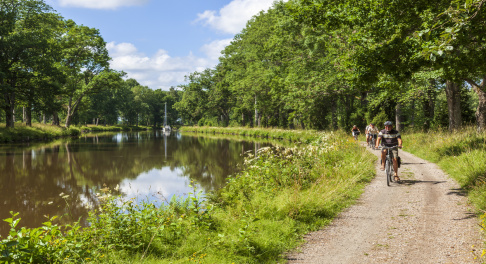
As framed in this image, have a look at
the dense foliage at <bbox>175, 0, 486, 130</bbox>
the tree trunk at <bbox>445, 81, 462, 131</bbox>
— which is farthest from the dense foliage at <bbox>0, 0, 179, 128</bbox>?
the tree trunk at <bbox>445, 81, 462, 131</bbox>

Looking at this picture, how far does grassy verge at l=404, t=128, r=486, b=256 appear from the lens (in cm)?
806

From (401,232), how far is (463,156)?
25.1 feet

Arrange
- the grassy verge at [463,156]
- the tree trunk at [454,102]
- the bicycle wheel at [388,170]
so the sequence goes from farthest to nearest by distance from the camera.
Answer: the tree trunk at [454,102] < the bicycle wheel at [388,170] < the grassy verge at [463,156]

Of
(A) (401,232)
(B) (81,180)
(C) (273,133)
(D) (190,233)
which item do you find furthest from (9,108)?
(A) (401,232)

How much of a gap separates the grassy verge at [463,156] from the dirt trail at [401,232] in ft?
1.14

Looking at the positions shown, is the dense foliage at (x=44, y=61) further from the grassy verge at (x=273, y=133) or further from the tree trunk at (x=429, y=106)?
the tree trunk at (x=429, y=106)

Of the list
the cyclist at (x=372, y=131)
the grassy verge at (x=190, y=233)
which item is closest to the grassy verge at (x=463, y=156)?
the cyclist at (x=372, y=131)

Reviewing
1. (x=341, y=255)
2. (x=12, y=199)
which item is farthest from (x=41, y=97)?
(x=341, y=255)

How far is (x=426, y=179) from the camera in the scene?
423 inches

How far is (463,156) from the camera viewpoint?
11859mm

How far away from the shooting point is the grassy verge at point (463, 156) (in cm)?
806

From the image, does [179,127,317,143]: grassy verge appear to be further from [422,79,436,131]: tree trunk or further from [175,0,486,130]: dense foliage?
[422,79,436,131]: tree trunk

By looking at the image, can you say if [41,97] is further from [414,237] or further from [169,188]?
[414,237]

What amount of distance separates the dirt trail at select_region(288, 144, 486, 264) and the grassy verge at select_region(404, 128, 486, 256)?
35 cm
